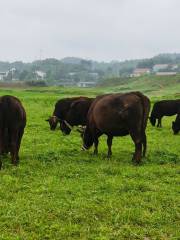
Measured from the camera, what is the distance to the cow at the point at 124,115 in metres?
12.7

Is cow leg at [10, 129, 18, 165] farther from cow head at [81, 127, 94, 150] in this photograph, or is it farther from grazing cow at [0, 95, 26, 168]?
cow head at [81, 127, 94, 150]

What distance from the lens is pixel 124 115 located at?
12.8 metres

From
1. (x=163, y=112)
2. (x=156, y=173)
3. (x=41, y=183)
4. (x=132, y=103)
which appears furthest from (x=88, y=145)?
(x=163, y=112)

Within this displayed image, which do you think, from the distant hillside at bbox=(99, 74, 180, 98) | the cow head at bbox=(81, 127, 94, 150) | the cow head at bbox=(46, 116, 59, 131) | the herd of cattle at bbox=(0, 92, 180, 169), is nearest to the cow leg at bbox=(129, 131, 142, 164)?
the herd of cattle at bbox=(0, 92, 180, 169)

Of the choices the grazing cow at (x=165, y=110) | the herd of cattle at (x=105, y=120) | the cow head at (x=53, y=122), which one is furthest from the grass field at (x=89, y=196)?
the grazing cow at (x=165, y=110)

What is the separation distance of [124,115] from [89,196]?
13.2 feet

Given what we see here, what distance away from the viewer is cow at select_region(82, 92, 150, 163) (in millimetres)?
12664

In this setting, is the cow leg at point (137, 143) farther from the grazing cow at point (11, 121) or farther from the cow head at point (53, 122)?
the cow head at point (53, 122)

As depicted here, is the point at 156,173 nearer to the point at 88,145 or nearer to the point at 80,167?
the point at 80,167

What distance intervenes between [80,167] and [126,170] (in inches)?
50.2

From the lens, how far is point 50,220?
25.7ft

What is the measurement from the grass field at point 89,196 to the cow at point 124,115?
0.83 meters

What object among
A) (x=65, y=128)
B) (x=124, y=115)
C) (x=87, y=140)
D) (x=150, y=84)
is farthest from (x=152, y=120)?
(x=150, y=84)

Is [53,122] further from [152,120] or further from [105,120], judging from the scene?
[105,120]
